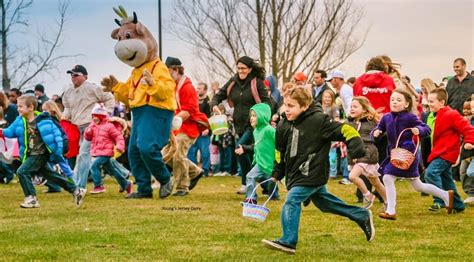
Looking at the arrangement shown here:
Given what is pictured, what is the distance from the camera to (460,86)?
15977 millimetres

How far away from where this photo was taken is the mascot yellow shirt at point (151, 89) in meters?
11.5

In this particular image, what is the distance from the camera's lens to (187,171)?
519 inches

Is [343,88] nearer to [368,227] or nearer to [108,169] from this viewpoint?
[108,169]

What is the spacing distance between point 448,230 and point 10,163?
10.5 metres

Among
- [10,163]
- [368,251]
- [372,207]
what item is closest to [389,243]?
[368,251]

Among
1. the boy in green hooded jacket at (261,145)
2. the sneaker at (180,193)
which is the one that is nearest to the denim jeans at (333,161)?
the sneaker at (180,193)

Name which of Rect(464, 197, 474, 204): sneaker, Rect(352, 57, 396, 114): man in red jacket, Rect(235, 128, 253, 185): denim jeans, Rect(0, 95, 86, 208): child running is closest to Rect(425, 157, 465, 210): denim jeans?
Rect(464, 197, 474, 204): sneaker

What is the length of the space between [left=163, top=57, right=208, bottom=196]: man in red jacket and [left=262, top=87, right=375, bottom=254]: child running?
5273 mm

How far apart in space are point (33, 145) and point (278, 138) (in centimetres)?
492

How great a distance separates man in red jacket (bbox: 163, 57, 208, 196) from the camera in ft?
42.2

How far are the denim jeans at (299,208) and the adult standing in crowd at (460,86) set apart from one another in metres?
8.80

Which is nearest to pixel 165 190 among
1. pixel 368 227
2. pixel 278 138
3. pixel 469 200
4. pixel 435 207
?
pixel 435 207

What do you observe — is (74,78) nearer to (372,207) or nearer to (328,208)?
(372,207)

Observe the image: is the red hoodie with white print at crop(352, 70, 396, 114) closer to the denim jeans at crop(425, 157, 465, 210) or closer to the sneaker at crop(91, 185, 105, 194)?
the denim jeans at crop(425, 157, 465, 210)
